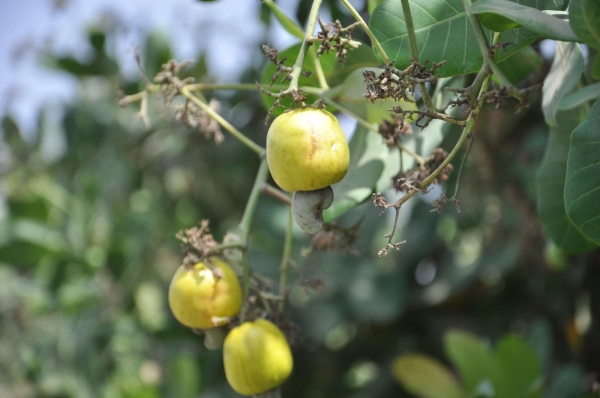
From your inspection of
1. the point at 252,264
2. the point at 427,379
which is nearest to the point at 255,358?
the point at 427,379

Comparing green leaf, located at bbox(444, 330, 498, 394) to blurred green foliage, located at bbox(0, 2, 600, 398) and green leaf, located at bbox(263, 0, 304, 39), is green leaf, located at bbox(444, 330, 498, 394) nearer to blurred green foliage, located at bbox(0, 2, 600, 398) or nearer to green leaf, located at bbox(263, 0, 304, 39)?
blurred green foliage, located at bbox(0, 2, 600, 398)

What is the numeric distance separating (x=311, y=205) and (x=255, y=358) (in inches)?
10.0

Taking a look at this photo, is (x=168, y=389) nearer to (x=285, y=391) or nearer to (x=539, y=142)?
(x=285, y=391)

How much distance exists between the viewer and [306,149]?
68cm

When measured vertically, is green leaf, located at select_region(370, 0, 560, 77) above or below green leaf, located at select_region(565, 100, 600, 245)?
above

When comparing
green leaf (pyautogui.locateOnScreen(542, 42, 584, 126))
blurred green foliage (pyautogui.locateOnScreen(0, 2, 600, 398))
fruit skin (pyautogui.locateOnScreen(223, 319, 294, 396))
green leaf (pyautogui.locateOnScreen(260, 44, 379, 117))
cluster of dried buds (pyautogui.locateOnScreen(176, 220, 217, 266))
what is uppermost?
green leaf (pyautogui.locateOnScreen(542, 42, 584, 126))

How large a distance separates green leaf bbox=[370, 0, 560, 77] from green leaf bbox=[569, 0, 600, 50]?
9 cm

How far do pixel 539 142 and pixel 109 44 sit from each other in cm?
171

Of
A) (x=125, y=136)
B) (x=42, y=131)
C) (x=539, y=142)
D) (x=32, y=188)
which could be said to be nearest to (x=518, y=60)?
(x=539, y=142)

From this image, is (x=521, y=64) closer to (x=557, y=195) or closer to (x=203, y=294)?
(x=557, y=195)

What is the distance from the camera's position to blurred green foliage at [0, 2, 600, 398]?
1.81 meters

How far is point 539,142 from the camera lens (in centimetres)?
178

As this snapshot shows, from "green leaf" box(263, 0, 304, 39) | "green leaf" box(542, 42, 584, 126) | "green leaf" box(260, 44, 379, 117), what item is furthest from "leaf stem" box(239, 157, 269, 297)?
"green leaf" box(542, 42, 584, 126)

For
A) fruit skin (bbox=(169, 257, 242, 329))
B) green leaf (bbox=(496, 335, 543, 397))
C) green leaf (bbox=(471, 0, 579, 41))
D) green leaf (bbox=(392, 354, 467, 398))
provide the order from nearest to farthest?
green leaf (bbox=(471, 0, 579, 41)) < fruit skin (bbox=(169, 257, 242, 329)) < green leaf (bbox=(496, 335, 543, 397)) < green leaf (bbox=(392, 354, 467, 398))
